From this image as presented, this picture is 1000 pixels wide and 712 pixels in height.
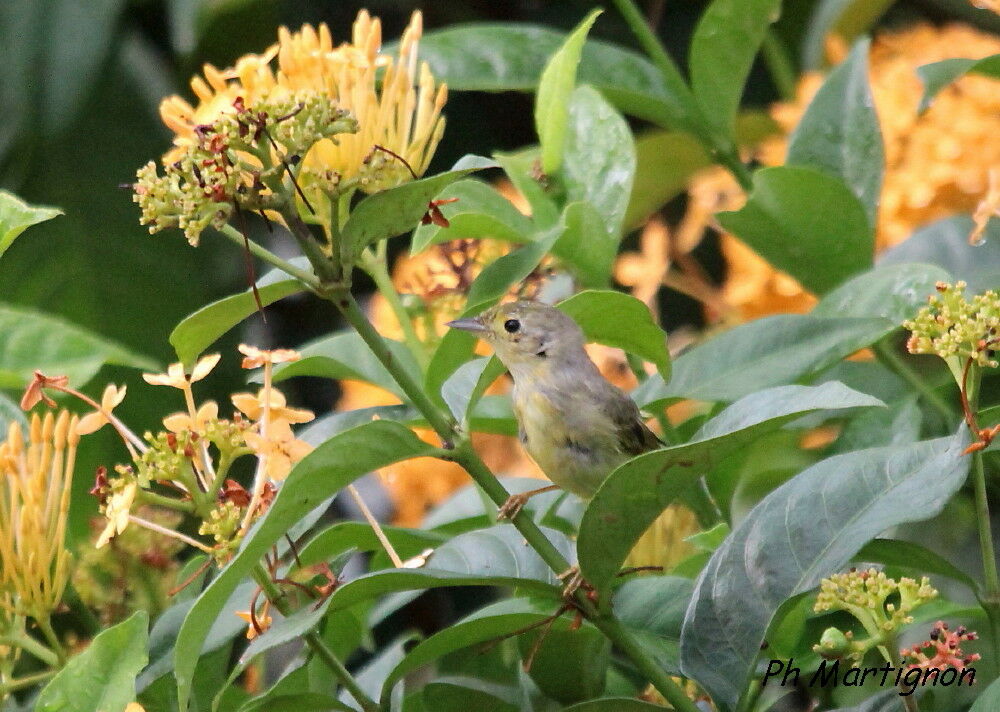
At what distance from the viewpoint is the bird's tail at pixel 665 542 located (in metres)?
1.65

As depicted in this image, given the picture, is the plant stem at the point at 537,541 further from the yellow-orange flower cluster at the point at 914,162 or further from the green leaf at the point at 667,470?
the yellow-orange flower cluster at the point at 914,162

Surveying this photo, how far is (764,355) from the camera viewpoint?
50.8 inches

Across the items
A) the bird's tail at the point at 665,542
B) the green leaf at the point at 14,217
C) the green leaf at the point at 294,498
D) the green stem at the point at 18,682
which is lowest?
the bird's tail at the point at 665,542

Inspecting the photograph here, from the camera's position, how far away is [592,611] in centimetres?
109

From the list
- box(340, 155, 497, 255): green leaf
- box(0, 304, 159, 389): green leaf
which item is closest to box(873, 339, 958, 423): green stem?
box(340, 155, 497, 255): green leaf

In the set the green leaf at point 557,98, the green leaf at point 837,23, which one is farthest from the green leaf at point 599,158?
the green leaf at point 837,23

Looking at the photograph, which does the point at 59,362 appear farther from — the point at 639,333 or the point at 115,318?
the point at 115,318

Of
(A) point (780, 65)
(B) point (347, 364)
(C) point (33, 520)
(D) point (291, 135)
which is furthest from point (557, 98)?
(A) point (780, 65)

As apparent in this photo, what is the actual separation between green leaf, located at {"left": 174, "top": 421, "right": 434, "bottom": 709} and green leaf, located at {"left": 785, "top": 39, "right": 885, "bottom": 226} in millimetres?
820

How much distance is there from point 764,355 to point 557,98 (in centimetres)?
37

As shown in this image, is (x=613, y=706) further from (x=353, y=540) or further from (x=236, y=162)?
(x=236, y=162)

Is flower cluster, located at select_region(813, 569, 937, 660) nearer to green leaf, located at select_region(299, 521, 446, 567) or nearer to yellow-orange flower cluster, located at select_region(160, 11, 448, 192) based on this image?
green leaf, located at select_region(299, 521, 446, 567)

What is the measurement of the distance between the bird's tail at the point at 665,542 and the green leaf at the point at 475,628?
49cm

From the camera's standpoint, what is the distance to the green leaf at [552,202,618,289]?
1390 millimetres
